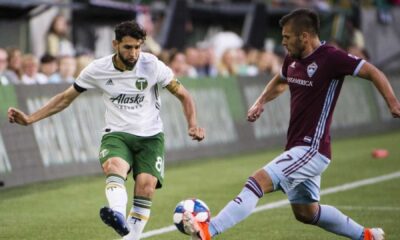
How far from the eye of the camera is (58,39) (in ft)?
64.3

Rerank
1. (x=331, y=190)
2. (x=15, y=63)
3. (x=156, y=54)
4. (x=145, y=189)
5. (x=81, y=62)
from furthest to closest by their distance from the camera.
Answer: (x=156, y=54) → (x=81, y=62) → (x=15, y=63) → (x=331, y=190) → (x=145, y=189)

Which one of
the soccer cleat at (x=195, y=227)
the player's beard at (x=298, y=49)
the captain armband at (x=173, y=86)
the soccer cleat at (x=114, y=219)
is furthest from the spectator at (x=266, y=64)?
the soccer cleat at (x=195, y=227)

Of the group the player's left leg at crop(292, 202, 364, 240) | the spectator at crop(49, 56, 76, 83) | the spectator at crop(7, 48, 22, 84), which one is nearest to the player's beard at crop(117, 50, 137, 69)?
the player's left leg at crop(292, 202, 364, 240)

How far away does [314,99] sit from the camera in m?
8.88

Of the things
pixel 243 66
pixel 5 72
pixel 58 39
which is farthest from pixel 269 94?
pixel 243 66

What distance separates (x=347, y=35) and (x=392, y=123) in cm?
406

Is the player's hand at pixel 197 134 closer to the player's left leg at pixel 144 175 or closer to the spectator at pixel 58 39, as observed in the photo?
the player's left leg at pixel 144 175

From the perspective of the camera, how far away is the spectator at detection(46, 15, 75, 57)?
1931 centimetres

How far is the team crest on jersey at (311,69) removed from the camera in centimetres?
883

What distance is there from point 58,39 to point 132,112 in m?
10.4

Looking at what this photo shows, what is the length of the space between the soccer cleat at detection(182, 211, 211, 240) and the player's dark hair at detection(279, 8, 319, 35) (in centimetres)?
176

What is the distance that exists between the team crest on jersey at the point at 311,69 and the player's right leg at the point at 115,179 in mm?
1812

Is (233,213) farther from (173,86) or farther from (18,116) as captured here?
(18,116)

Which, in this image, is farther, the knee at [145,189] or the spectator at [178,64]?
the spectator at [178,64]
